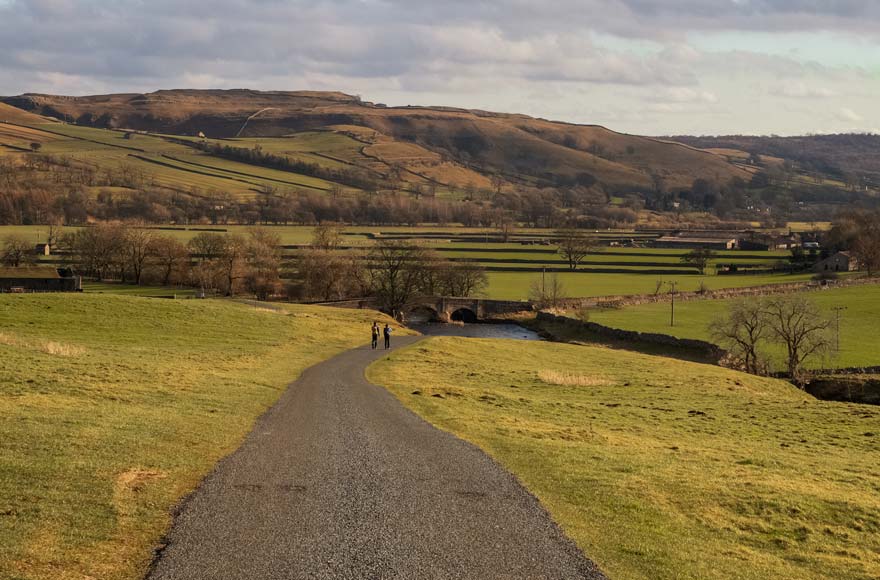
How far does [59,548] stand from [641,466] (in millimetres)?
13403

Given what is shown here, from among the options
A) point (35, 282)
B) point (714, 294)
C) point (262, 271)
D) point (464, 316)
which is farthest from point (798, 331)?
point (35, 282)

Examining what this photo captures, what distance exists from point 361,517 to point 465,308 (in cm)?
10037

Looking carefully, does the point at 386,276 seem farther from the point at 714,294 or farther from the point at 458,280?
the point at 714,294

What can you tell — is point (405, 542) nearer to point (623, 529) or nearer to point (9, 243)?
point (623, 529)

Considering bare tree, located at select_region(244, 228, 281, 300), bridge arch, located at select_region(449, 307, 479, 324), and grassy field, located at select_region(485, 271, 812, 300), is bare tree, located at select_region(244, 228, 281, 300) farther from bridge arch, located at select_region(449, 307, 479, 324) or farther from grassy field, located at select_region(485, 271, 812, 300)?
grassy field, located at select_region(485, 271, 812, 300)

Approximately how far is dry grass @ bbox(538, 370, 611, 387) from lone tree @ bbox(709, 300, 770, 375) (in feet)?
78.6

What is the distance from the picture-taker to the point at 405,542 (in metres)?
14.9

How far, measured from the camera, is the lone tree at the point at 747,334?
66.2 meters

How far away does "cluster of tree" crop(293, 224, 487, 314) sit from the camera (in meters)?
115

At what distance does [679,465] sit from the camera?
71.4 feet

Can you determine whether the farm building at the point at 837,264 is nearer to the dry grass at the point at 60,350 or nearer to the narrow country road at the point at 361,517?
the dry grass at the point at 60,350

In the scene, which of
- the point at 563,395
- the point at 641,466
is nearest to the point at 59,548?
the point at 641,466

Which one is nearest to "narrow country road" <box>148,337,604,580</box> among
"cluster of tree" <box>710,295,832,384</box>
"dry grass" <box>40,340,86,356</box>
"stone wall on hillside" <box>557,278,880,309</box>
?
"dry grass" <box>40,340,86,356</box>

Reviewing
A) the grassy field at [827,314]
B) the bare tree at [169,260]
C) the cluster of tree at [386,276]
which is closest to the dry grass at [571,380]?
Answer: the grassy field at [827,314]
